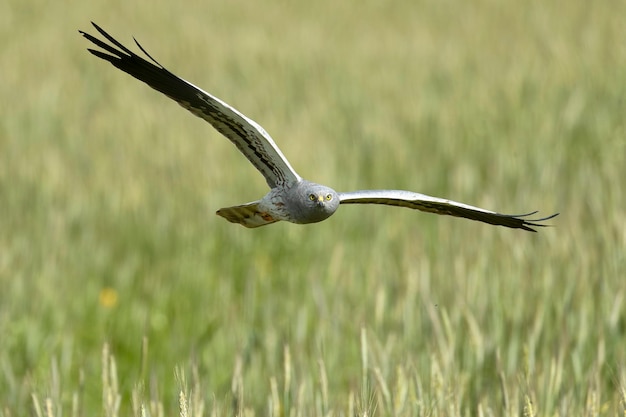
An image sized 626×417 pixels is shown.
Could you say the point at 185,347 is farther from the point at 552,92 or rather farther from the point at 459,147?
the point at 552,92

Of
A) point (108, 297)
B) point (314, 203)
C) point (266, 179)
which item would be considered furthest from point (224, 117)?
point (108, 297)

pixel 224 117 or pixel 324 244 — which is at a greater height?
pixel 324 244

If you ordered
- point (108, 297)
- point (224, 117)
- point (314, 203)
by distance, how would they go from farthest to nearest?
point (108, 297)
point (224, 117)
point (314, 203)

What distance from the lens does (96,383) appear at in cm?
304

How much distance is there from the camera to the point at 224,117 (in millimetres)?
1522

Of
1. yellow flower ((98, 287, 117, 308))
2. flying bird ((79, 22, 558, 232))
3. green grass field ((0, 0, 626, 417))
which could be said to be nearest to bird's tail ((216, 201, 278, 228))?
flying bird ((79, 22, 558, 232))

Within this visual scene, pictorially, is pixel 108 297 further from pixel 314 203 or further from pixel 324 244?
pixel 314 203

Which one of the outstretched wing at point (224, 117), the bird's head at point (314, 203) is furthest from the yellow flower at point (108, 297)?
the bird's head at point (314, 203)

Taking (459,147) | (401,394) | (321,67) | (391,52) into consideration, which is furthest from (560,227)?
(391,52)

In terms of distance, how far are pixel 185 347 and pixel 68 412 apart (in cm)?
55

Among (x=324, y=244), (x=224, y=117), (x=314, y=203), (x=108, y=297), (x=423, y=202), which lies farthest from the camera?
(x=324, y=244)

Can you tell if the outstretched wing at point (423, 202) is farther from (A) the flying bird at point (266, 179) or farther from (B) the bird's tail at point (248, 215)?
(B) the bird's tail at point (248, 215)

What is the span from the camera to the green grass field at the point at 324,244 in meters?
2.56

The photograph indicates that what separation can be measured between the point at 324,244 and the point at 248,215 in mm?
2584
